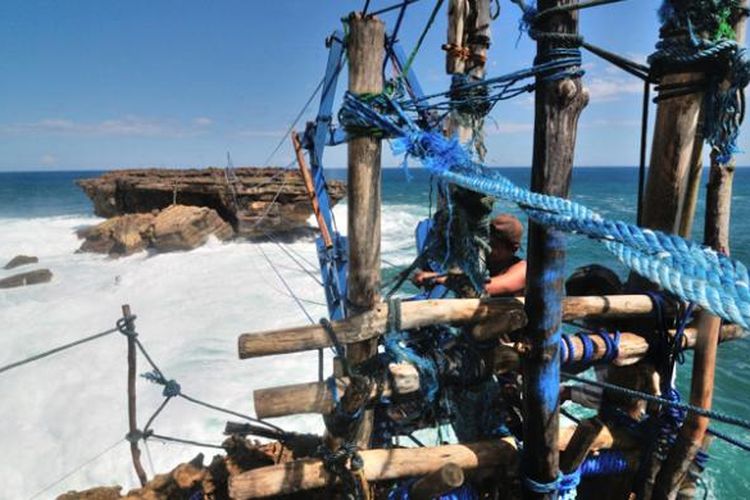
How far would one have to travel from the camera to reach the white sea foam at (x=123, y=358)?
7211 mm

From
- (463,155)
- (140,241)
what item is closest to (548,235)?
(463,155)

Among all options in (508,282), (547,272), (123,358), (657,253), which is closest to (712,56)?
(547,272)

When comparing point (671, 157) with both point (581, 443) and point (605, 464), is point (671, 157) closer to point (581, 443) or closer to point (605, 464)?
point (581, 443)

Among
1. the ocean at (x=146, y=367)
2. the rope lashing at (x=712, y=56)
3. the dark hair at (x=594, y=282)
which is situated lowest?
→ the ocean at (x=146, y=367)

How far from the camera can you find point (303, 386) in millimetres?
2896

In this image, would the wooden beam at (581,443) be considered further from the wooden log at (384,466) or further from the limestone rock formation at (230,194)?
the limestone rock formation at (230,194)

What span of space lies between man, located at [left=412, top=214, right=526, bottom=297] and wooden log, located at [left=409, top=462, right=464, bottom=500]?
67.3 inches

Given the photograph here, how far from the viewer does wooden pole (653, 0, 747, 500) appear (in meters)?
3.11

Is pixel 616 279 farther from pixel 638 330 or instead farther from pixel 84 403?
pixel 84 403

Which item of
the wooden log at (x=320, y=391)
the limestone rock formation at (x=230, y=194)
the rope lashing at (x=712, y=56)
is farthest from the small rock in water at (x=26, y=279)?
the rope lashing at (x=712, y=56)

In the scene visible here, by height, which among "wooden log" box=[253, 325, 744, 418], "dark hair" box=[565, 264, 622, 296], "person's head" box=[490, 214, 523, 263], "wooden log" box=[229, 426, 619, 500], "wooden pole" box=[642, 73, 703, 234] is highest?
"wooden pole" box=[642, 73, 703, 234]

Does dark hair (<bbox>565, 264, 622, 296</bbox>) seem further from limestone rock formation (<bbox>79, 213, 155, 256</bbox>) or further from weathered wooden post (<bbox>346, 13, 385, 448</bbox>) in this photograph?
limestone rock formation (<bbox>79, 213, 155, 256</bbox>)

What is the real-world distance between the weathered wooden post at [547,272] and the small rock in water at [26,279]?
20.8 metres

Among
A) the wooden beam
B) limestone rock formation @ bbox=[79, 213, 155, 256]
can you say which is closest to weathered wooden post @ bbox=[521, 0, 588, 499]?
the wooden beam
